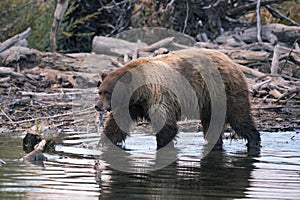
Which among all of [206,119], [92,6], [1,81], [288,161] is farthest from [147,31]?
[288,161]

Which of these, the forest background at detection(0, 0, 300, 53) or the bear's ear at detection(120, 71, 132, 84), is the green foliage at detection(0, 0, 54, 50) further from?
the bear's ear at detection(120, 71, 132, 84)

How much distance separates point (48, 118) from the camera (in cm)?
1019

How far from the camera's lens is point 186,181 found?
5.93 meters

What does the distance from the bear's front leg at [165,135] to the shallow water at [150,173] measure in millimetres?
133

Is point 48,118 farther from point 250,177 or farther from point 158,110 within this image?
point 250,177

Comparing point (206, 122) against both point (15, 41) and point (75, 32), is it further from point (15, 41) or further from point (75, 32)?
point (75, 32)

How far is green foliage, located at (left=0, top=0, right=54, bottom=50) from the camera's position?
1487 centimetres

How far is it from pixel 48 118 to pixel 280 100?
12.0ft

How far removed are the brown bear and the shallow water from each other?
0.28 m

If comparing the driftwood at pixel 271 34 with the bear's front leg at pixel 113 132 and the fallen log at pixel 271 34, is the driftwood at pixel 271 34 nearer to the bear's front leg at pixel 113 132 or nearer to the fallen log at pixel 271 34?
the fallen log at pixel 271 34

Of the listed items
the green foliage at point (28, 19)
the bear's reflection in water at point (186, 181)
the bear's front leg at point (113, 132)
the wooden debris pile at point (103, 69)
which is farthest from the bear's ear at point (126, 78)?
the green foliage at point (28, 19)

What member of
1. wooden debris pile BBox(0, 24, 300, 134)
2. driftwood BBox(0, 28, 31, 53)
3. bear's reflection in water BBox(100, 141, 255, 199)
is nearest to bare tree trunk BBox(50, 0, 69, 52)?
driftwood BBox(0, 28, 31, 53)

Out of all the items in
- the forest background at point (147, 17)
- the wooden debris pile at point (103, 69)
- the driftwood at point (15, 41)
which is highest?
the forest background at point (147, 17)

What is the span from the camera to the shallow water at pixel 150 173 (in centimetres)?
536
